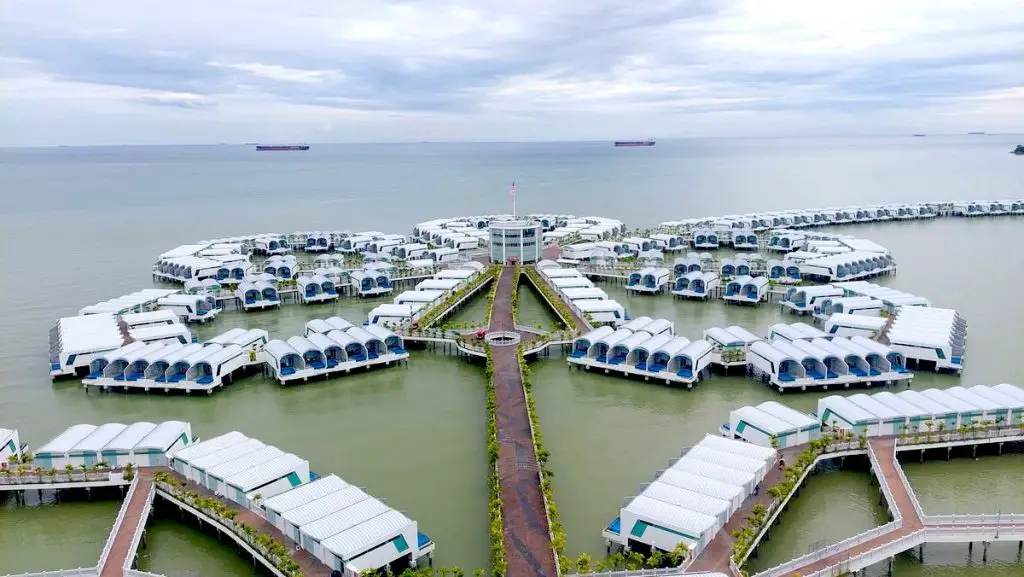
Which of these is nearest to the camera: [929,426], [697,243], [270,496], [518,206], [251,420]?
[270,496]

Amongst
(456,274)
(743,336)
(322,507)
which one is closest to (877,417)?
(743,336)

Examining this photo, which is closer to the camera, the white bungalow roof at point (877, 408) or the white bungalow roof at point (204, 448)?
the white bungalow roof at point (204, 448)

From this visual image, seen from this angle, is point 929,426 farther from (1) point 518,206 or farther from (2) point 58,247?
(1) point 518,206

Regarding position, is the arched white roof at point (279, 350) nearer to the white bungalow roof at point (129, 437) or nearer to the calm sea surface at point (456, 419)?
the calm sea surface at point (456, 419)

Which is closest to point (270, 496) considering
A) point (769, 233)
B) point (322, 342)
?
point (322, 342)

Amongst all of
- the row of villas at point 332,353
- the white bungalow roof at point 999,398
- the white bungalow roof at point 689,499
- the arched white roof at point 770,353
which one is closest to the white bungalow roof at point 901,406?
the white bungalow roof at point 999,398
